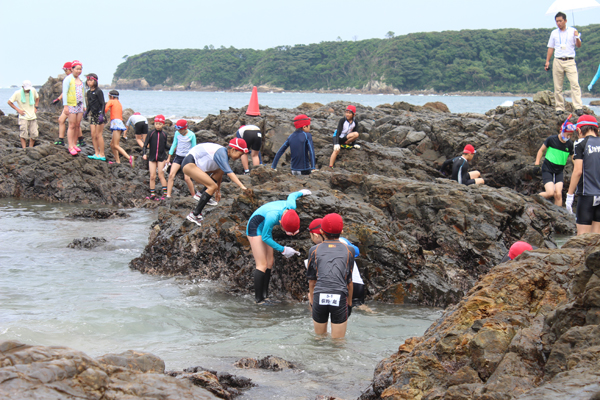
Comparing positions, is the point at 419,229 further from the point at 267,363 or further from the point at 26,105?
the point at 26,105

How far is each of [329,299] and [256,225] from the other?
6.54 ft

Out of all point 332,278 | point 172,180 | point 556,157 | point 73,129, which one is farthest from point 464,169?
point 73,129

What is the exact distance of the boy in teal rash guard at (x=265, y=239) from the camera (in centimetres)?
691

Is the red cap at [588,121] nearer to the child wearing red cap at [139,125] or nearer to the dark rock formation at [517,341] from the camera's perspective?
the dark rock formation at [517,341]

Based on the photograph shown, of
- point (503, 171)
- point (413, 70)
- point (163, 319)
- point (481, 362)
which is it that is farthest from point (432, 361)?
point (413, 70)

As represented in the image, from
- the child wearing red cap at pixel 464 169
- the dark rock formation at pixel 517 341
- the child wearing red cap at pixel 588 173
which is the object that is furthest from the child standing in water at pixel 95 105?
the dark rock formation at pixel 517 341

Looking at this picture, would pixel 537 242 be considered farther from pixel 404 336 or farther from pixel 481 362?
pixel 481 362

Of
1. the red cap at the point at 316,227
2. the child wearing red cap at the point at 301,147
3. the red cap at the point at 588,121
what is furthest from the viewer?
the child wearing red cap at the point at 301,147

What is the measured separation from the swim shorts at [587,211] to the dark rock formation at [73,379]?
21.0 ft

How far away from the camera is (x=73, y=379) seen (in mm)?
2861

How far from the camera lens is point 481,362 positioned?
3.30 m

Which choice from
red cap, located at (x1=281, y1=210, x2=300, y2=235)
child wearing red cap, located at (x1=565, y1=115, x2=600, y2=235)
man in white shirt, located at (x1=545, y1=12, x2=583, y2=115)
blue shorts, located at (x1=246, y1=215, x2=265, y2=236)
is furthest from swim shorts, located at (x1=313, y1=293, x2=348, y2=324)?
man in white shirt, located at (x1=545, y1=12, x2=583, y2=115)

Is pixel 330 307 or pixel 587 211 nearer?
pixel 330 307

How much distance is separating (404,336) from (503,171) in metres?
10.6
